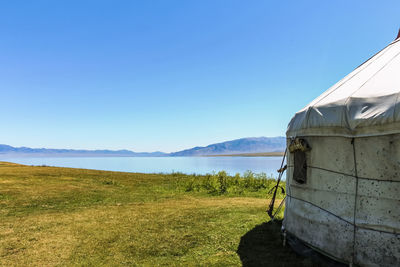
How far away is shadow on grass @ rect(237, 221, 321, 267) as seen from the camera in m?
4.55

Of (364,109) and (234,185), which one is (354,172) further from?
(234,185)

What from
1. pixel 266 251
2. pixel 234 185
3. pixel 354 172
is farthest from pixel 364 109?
pixel 234 185

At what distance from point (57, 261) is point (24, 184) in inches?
444

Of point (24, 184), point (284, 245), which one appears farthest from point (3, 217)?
point (284, 245)

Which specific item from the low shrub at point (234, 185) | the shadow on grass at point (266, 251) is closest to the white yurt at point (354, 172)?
the shadow on grass at point (266, 251)

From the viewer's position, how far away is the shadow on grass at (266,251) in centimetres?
455

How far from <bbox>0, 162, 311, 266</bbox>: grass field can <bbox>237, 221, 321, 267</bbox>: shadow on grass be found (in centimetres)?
2

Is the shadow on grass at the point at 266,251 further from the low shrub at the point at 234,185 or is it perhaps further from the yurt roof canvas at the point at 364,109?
the low shrub at the point at 234,185

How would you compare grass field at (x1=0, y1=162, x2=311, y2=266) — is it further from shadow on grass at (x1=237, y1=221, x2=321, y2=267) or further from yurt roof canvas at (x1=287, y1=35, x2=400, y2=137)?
yurt roof canvas at (x1=287, y1=35, x2=400, y2=137)

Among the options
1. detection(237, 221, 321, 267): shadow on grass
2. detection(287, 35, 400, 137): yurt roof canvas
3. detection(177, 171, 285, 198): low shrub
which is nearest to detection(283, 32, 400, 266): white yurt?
detection(287, 35, 400, 137): yurt roof canvas

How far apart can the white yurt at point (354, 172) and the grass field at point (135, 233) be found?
90 cm

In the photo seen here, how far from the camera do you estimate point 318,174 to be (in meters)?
4.35

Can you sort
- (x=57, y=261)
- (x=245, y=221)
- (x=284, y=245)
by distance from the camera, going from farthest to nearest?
1. (x=245, y=221)
2. (x=284, y=245)
3. (x=57, y=261)

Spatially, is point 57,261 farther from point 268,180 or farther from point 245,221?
point 268,180
